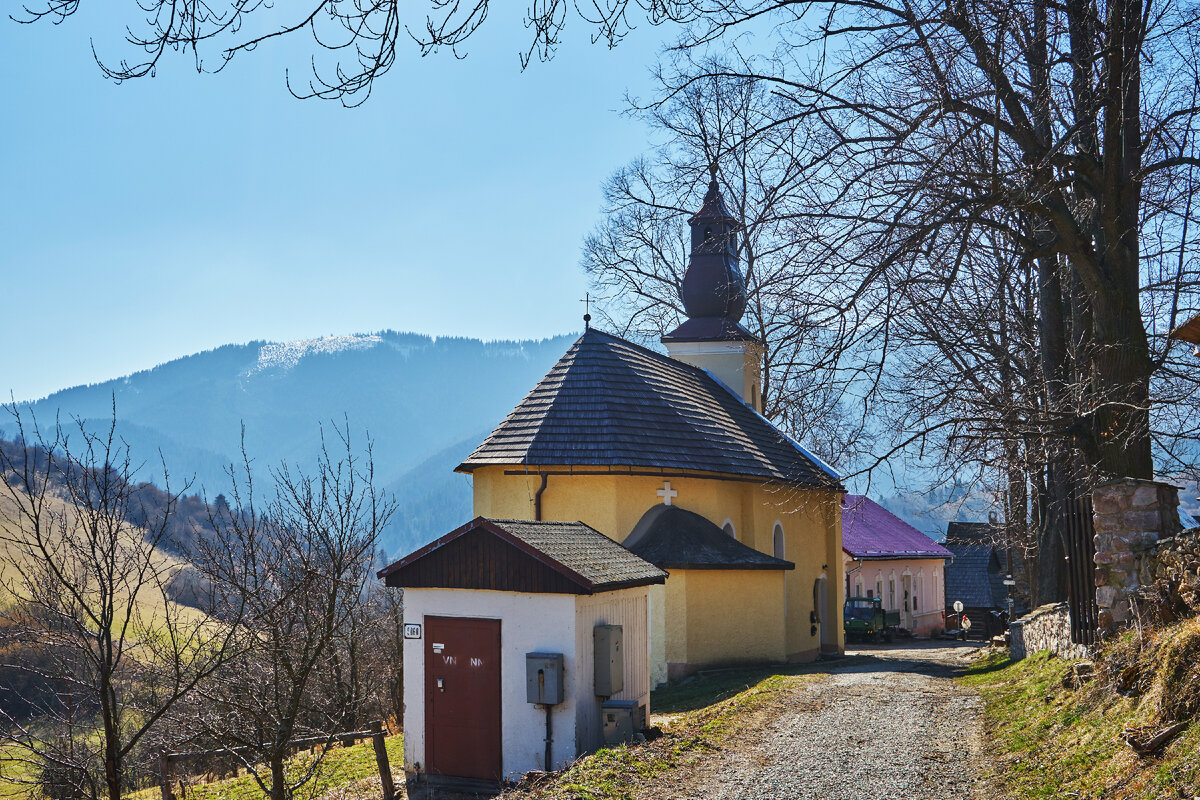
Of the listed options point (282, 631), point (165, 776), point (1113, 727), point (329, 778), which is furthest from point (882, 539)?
point (1113, 727)

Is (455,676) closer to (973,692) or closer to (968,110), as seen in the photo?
(973,692)

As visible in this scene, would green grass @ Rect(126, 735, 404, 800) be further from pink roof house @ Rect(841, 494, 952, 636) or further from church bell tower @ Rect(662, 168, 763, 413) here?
pink roof house @ Rect(841, 494, 952, 636)

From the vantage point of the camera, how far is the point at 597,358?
24.4 meters

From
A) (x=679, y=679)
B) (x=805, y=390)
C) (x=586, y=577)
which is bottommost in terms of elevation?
(x=679, y=679)

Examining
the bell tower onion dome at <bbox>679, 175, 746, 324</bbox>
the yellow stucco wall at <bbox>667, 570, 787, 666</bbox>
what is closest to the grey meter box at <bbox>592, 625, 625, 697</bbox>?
the yellow stucco wall at <bbox>667, 570, 787, 666</bbox>

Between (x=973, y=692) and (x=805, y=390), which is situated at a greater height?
(x=805, y=390)

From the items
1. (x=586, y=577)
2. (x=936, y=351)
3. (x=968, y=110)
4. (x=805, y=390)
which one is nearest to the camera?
(x=968, y=110)

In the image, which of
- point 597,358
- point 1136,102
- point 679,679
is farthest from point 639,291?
point 1136,102

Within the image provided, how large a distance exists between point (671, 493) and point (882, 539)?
32.0 m

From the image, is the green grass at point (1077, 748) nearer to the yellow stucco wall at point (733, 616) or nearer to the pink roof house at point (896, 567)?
the yellow stucco wall at point (733, 616)

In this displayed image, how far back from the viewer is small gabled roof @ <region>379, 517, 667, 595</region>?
12.7m

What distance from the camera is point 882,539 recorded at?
51219 millimetres

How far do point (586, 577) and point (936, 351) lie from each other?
843 cm

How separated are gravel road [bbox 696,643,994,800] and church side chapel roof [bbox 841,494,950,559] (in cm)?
3133
